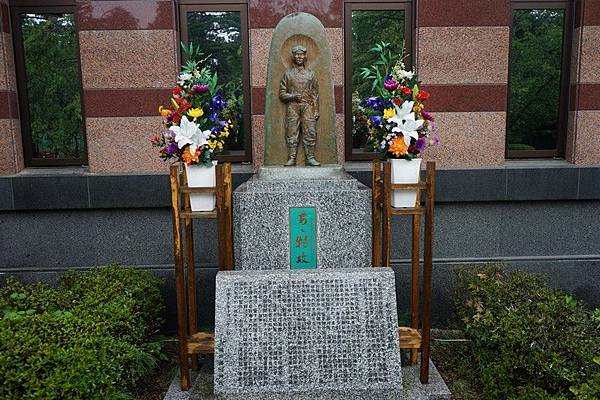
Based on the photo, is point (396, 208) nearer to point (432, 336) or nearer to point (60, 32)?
point (432, 336)

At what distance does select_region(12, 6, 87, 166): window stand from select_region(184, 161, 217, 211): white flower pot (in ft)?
8.96

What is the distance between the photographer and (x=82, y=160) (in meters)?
6.37

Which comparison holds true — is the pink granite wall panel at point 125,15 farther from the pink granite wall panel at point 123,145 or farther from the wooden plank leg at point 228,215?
the wooden plank leg at point 228,215

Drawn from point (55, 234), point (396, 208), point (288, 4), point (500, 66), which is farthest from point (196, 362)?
point (500, 66)

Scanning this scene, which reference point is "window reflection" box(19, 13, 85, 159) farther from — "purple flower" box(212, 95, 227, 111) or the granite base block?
the granite base block

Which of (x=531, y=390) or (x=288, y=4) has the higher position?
(x=288, y=4)

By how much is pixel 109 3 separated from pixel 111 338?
3951 mm

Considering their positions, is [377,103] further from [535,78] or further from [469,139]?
[535,78]

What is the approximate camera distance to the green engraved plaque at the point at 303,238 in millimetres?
4340

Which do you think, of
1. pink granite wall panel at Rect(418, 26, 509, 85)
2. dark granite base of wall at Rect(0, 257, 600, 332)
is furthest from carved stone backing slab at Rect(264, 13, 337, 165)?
dark granite base of wall at Rect(0, 257, 600, 332)

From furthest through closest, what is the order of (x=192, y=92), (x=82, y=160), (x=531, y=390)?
(x=82, y=160)
(x=192, y=92)
(x=531, y=390)

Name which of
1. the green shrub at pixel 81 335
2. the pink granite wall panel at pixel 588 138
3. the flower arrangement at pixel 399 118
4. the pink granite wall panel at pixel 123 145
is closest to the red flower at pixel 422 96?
the flower arrangement at pixel 399 118

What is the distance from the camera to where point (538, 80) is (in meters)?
6.39

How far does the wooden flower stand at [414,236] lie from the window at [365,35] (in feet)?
6.61
